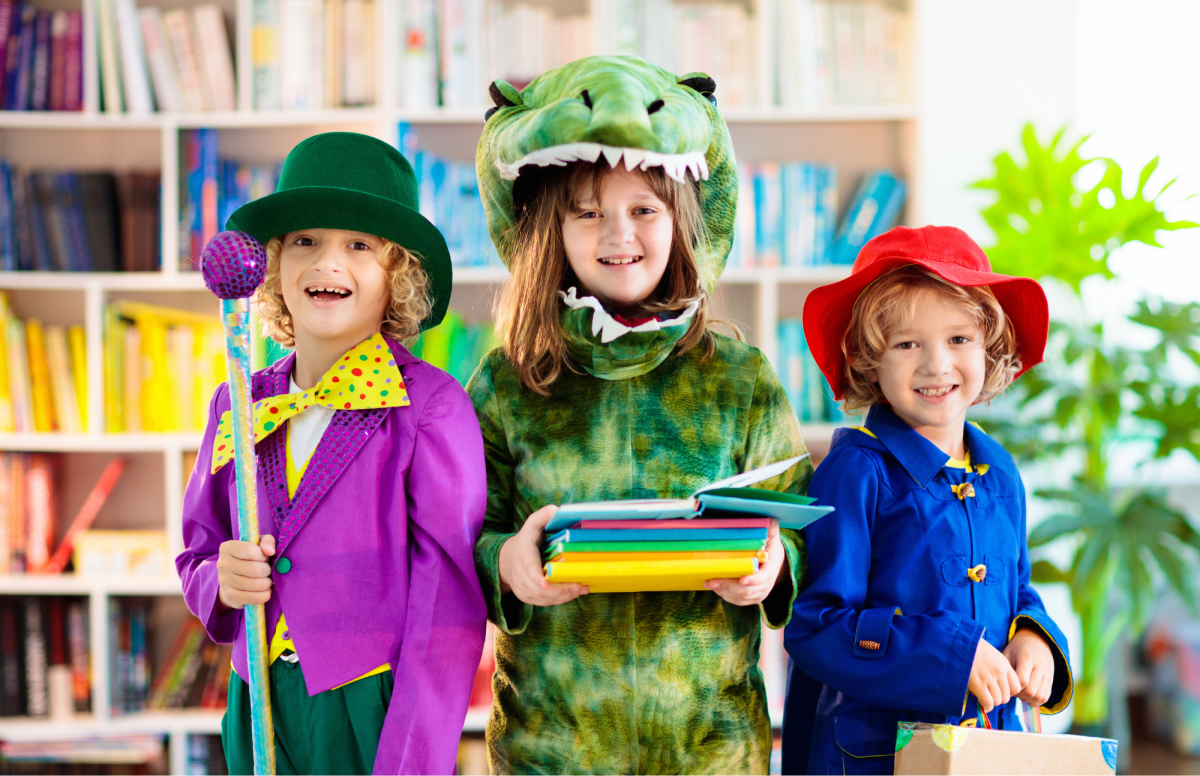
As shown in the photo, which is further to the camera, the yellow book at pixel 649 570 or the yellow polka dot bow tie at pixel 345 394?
the yellow polka dot bow tie at pixel 345 394

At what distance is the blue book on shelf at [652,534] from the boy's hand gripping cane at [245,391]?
35cm

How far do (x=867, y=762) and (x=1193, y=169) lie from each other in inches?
103

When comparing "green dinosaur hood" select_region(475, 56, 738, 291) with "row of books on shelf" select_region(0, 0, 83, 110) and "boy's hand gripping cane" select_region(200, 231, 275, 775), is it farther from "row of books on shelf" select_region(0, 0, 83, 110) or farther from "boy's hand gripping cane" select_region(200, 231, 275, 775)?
"row of books on shelf" select_region(0, 0, 83, 110)

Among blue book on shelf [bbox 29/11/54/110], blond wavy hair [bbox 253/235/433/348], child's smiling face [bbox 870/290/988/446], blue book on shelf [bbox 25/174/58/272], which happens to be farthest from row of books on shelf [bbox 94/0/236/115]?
child's smiling face [bbox 870/290/988/446]

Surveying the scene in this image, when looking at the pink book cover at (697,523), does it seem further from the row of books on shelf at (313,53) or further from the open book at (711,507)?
the row of books on shelf at (313,53)

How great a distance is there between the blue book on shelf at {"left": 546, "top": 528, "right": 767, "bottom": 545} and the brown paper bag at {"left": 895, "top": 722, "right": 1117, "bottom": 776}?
31 centimetres

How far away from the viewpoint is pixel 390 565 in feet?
3.34

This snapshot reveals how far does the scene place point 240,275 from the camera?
33.8 inches

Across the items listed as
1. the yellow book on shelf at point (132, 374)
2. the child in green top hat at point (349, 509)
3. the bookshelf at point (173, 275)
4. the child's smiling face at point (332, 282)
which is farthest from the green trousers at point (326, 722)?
the yellow book on shelf at point (132, 374)

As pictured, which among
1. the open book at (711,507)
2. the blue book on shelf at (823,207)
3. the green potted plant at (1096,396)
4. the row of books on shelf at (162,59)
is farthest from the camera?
the blue book on shelf at (823,207)

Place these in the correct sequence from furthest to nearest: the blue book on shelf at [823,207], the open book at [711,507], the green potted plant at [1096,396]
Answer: the blue book on shelf at [823,207] → the green potted plant at [1096,396] → the open book at [711,507]

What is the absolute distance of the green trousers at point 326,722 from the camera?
100 cm

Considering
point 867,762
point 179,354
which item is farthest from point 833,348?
point 179,354

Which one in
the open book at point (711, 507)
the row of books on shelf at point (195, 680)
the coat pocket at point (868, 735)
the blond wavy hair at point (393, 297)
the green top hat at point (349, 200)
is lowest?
the row of books on shelf at point (195, 680)
